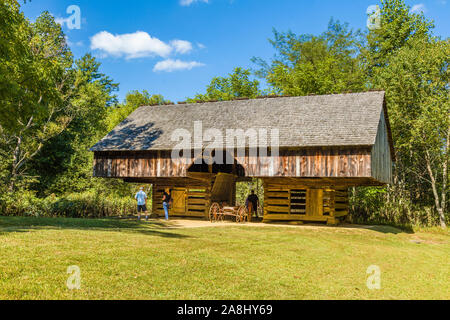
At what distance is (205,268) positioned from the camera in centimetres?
931

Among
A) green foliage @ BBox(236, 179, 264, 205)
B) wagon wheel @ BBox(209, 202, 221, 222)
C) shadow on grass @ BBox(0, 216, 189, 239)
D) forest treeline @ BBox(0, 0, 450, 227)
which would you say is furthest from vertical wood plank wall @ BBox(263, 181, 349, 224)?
green foliage @ BBox(236, 179, 264, 205)

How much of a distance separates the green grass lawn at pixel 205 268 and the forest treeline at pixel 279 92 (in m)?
8.07

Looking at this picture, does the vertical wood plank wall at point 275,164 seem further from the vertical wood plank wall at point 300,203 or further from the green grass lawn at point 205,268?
the green grass lawn at point 205,268

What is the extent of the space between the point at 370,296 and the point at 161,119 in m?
Answer: 20.1

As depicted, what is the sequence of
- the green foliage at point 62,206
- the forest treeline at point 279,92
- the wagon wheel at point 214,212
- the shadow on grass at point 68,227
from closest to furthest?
the shadow on grass at point 68,227 < the forest treeline at point 279,92 < the green foliage at point 62,206 < the wagon wheel at point 214,212

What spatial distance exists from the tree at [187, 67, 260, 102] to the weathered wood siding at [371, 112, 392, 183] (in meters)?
20.8

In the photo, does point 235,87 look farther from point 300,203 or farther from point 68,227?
point 68,227

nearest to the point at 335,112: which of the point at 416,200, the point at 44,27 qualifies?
the point at 416,200

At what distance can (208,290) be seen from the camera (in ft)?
25.5

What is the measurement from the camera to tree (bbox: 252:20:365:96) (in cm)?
3703

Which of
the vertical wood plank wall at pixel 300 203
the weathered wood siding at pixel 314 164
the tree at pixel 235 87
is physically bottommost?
the vertical wood plank wall at pixel 300 203

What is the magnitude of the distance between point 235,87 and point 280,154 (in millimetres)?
24521

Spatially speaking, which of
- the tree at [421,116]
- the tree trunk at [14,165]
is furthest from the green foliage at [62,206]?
the tree at [421,116]

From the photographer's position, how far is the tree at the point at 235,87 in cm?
4406
